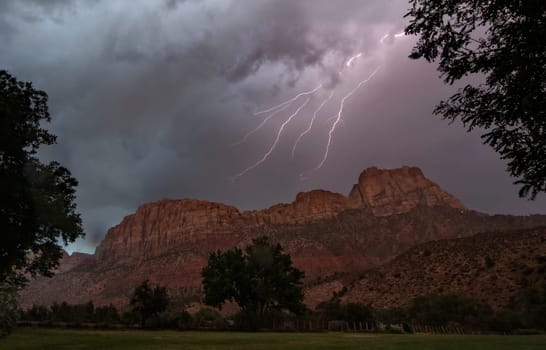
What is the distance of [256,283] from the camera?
177 ft

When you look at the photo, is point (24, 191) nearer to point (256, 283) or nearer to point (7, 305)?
point (7, 305)

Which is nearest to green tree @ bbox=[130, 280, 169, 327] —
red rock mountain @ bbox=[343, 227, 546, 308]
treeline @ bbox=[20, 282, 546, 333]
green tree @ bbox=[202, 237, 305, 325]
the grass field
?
treeline @ bbox=[20, 282, 546, 333]

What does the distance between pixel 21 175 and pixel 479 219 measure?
169 m

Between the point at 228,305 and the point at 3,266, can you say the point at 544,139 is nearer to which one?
the point at 3,266

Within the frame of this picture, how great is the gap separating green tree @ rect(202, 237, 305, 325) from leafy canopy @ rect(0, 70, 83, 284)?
26.3m

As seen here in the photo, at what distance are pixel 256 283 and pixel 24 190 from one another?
33243 mm

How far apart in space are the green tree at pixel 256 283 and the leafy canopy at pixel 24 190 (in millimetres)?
26268

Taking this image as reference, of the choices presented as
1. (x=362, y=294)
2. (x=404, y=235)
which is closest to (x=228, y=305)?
(x=362, y=294)

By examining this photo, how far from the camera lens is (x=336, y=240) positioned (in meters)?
182

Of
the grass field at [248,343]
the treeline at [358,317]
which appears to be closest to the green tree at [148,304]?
the treeline at [358,317]

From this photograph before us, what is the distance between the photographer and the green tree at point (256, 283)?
5325 cm

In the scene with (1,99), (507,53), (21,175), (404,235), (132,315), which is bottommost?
(132,315)

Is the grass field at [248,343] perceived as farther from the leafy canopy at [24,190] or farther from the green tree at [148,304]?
the green tree at [148,304]

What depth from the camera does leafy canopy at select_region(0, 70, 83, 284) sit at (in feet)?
81.0
